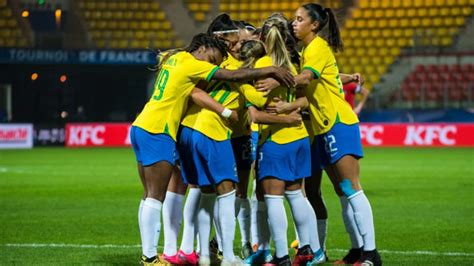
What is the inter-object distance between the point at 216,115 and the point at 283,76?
799 millimetres

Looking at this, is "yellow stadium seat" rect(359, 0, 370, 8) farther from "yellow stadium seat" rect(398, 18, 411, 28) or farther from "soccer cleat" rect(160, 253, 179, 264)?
"soccer cleat" rect(160, 253, 179, 264)

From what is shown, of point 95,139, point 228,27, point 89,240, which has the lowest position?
point 95,139

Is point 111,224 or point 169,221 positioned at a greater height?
point 169,221

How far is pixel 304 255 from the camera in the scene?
920cm

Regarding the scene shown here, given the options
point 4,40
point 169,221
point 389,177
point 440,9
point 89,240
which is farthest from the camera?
point 440,9

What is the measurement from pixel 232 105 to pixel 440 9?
3167 centimetres

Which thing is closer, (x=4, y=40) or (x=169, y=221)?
(x=169, y=221)

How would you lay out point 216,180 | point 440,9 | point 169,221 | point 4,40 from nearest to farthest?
point 216,180
point 169,221
point 4,40
point 440,9

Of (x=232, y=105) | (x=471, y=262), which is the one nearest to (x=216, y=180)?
(x=232, y=105)

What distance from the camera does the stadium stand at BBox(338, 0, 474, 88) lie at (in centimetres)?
3856

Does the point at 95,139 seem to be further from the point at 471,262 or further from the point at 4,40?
the point at 471,262

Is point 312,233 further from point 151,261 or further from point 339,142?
point 151,261

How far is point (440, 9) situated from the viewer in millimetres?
39500

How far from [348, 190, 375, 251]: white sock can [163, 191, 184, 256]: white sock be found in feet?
5.40
